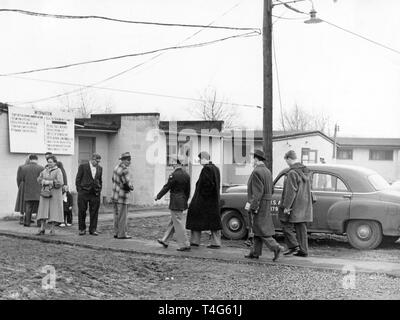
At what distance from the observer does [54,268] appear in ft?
27.8

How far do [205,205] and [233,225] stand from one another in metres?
1.50

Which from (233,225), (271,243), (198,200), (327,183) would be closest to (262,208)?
(271,243)

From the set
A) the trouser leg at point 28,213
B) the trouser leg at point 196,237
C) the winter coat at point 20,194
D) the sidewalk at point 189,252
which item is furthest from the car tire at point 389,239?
the winter coat at point 20,194

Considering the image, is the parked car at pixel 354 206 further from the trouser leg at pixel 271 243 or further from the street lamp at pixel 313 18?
the street lamp at pixel 313 18

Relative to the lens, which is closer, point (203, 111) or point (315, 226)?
point (315, 226)

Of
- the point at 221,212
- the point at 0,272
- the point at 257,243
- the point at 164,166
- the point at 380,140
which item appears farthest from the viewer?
the point at 380,140

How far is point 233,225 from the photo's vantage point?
41.8 feet

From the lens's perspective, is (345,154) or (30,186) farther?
(345,154)

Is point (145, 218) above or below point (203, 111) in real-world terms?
below

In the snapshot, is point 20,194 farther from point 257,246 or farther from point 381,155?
point 381,155

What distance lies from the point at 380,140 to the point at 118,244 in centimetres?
4471
